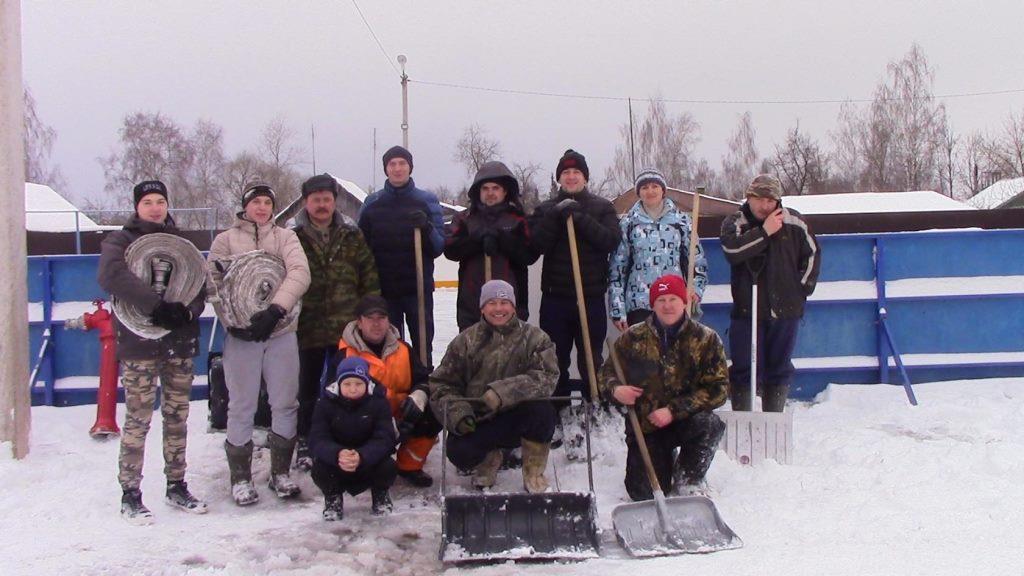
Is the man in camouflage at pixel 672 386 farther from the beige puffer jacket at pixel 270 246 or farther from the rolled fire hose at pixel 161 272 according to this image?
the rolled fire hose at pixel 161 272

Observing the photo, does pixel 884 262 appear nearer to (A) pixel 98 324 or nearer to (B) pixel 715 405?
(B) pixel 715 405

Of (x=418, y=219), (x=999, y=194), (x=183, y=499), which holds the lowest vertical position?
(x=183, y=499)

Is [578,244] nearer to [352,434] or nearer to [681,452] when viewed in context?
[681,452]

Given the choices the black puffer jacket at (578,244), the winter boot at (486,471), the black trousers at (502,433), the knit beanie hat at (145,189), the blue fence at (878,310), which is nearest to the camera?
the knit beanie hat at (145,189)

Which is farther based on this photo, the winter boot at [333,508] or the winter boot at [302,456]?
the winter boot at [302,456]

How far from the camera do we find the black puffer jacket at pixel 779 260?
5.33 meters

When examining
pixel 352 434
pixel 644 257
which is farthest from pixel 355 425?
pixel 644 257

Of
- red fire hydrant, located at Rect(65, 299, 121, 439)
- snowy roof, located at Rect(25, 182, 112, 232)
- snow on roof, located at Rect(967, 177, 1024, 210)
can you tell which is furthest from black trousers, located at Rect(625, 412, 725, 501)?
snow on roof, located at Rect(967, 177, 1024, 210)

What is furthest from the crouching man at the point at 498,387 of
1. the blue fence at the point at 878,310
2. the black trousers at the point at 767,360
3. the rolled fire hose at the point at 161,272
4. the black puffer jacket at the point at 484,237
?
the blue fence at the point at 878,310

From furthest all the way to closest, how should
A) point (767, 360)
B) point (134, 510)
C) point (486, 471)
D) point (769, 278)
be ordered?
point (767, 360)
point (769, 278)
point (486, 471)
point (134, 510)

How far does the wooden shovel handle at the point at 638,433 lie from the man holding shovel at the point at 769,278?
4.28 feet

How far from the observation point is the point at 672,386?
14.7 feet

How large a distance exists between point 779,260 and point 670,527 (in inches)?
87.6

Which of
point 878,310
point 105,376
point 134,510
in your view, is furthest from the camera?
point 878,310
